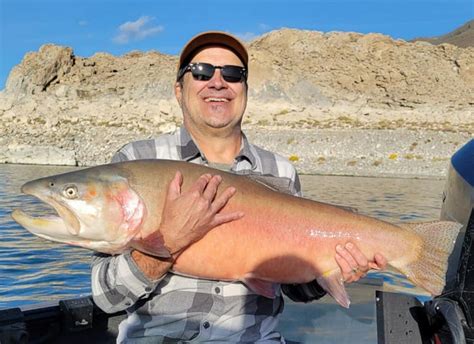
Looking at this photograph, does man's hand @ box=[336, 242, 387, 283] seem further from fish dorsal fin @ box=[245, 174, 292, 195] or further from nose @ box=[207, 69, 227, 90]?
nose @ box=[207, 69, 227, 90]

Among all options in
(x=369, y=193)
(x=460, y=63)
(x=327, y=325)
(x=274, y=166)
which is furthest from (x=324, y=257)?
(x=460, y=63)

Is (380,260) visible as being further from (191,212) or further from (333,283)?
(191,212)

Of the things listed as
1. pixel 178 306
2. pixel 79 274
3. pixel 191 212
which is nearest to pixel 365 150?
pixel 79 274

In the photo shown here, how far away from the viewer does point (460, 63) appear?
Answer: 64.1m

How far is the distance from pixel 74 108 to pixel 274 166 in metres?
57.7

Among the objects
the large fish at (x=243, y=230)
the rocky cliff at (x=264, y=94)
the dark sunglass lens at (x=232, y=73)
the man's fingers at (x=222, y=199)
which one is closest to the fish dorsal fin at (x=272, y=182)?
the large fish at (x=243, y=230)

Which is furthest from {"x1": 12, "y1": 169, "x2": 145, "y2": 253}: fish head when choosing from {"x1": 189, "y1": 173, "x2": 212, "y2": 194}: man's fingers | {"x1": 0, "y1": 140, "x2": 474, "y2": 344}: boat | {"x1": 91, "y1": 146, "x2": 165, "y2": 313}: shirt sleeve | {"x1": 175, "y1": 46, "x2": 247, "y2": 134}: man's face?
{"x1": 0, "y1": 140, "x2": 474, "y2": 344}: boat

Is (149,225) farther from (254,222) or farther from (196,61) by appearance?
(196,61)

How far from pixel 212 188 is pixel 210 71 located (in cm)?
99

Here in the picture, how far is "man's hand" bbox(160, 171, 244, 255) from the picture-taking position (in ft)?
8.68

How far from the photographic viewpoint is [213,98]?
342cm

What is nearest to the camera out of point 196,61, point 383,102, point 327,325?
point 196,61

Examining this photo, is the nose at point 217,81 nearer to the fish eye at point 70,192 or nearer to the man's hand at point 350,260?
the fish eye at point 70,192

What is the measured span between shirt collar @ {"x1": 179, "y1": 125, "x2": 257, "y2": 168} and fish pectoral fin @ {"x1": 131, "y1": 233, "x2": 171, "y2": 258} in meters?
0.76
